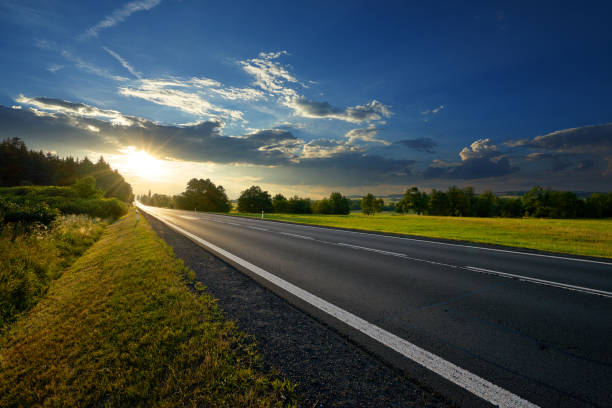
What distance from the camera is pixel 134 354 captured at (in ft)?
8.91

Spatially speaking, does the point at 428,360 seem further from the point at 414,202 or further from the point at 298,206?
the point at 298,206

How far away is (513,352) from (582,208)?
106m

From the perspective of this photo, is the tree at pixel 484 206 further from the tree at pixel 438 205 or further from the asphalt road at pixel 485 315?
the asphalt road at pixel 485 315

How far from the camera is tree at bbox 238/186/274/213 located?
81.8 meters

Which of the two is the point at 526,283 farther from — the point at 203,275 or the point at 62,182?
the point at 62,182

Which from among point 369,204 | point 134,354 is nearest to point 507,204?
point 369,204

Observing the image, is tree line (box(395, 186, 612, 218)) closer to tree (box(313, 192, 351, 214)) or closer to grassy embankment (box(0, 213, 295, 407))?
tree (box(313, 192, 351, 214))

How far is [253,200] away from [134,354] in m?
80.7

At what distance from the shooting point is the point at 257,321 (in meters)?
3.38

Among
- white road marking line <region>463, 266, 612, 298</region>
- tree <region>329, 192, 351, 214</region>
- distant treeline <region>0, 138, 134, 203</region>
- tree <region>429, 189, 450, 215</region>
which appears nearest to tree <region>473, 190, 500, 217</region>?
tree <region>429, 189, 450, 215</region>

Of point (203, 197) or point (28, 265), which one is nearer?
point (28, 265)

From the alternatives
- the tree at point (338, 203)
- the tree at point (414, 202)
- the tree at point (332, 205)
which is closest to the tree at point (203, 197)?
the tree at point (332, 205)

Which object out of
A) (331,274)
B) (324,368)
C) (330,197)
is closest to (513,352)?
(324,368)

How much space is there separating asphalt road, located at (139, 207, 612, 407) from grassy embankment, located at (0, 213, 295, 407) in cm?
141
